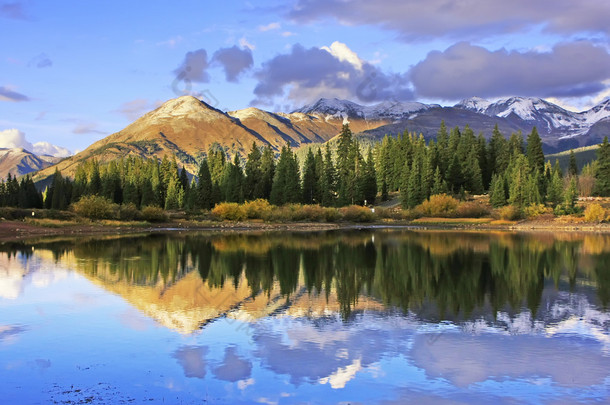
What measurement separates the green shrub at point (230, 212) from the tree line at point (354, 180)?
8.74 m

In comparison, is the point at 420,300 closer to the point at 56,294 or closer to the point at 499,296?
the point at 499,296

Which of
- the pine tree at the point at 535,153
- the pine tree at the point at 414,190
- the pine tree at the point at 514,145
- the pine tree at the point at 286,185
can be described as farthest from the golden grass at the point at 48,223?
the pine tree at the point at 535,153

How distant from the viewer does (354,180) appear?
291ft

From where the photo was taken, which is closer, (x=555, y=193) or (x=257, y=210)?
(x=257, y=210)

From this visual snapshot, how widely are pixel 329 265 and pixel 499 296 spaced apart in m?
11.1

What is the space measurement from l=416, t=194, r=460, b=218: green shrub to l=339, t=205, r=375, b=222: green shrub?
26.9 ft

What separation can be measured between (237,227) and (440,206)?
97.7ft

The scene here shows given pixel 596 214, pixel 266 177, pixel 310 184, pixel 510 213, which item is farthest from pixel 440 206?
pixel 266 177

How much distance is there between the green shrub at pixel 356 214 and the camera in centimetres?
7850

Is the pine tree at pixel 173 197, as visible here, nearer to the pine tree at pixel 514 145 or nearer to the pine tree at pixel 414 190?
the pine tree at pixel 414 190

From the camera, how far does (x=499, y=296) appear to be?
69.7 ft

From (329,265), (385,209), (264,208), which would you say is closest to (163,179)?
(264,208)

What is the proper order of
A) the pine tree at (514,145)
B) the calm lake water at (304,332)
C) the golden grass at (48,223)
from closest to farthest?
the calm lake water at (304,332) → the golden grass at (48,223) → the pine tree at (514,145)

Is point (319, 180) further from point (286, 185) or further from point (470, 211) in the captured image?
point (470, 211)
